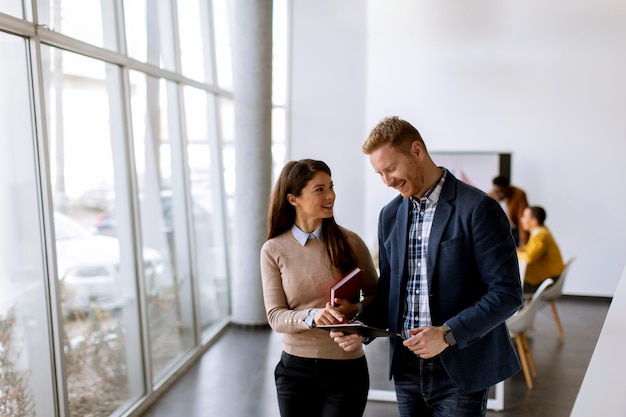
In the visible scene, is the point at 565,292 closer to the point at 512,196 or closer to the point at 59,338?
the point at 512,196

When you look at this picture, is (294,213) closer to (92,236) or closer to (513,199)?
(92,236)

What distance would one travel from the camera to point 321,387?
2625 mm

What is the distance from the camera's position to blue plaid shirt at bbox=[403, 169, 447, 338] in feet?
7.68

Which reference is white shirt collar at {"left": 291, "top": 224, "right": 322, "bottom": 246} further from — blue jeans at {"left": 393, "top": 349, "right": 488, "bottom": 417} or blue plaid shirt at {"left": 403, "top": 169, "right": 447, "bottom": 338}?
blue jeans at {"left": 393, "top": 349, "right": 488, "bottom": 417}

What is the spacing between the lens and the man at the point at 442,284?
2.18 metres

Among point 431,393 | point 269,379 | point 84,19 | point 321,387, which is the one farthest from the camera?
point 269,379

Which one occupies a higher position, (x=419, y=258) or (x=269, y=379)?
(x=419, y=258)

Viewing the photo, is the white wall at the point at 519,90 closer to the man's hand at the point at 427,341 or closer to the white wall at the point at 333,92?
the white wall at the point at 333,92

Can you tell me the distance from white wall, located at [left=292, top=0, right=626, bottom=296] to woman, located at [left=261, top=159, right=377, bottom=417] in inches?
272

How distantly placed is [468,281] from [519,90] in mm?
7305

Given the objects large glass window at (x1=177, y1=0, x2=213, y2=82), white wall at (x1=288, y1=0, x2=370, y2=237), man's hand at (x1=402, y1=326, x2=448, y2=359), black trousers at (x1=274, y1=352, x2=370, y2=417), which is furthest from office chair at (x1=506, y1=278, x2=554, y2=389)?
white wall at (x1=288, y1=0, x2=370, y2=237)

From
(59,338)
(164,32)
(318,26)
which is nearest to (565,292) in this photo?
(318,26)

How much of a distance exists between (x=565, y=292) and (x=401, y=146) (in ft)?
25.1

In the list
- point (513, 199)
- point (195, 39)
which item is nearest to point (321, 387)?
point (195, 39)
